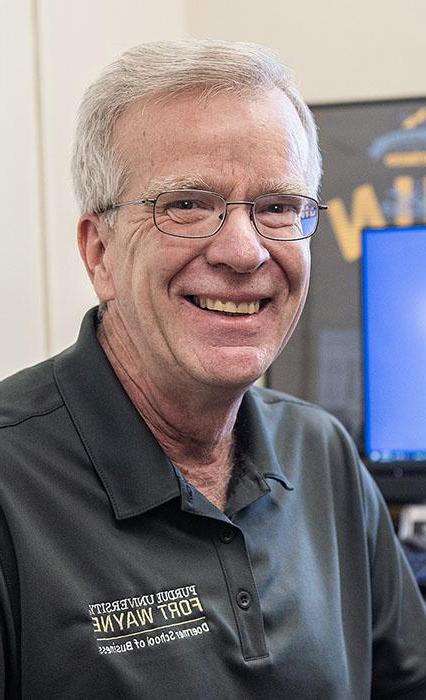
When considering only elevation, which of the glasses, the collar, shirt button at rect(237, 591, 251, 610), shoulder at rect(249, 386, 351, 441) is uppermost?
the glasses

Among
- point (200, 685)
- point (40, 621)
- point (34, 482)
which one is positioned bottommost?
point (200, 685)

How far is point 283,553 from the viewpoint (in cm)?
123

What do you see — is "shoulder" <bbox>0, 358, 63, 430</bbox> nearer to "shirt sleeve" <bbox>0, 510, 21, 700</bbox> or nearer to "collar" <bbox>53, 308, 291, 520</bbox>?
"collar" <bbox>53, 308, 291, 520</bbox>

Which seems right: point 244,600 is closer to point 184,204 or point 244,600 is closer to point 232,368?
point 232,368

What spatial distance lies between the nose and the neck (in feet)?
0.51

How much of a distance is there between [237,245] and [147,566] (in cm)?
36

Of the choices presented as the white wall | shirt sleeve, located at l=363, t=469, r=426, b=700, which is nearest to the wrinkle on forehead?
shirt sleeve, located at l=363, t=469, r=426, b=700

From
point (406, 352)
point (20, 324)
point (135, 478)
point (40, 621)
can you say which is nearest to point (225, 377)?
point (135, 478)

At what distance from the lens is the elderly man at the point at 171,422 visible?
1051 millimetres

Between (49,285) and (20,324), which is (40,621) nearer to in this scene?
(20,324)

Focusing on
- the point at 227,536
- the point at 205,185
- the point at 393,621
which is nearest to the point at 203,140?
the point at 205,185

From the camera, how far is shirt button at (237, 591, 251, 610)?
1.13 meters

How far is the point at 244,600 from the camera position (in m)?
1.14

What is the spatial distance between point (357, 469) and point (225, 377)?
1.22 ft
